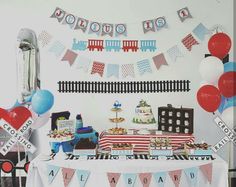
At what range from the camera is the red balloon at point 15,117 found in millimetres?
3084

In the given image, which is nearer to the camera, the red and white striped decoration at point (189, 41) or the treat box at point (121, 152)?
the treat box at point (121, 152)

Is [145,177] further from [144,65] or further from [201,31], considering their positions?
[201,31]

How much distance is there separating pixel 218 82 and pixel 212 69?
137 mm

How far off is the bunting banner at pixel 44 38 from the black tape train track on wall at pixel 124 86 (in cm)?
47

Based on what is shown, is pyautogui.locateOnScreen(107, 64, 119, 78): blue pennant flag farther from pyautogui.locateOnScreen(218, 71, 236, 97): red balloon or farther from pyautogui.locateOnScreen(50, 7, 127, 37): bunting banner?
pyautogui.locateOnScreen(218, 71, 236, 97): red balloon

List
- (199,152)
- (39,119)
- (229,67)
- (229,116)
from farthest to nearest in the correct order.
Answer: (39,119) → (229,67) → (229,116) → (199,152)

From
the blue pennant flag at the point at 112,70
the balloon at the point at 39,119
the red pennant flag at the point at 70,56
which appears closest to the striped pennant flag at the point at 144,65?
the blue pennant flag at the point at 112,70

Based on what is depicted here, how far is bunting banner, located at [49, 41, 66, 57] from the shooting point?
11.7 feet

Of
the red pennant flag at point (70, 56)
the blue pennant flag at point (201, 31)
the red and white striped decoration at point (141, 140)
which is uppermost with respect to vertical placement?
the blue pennant flag at point (201, 31)

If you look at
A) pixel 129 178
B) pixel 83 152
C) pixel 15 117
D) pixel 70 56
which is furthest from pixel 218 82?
pixel 15 117

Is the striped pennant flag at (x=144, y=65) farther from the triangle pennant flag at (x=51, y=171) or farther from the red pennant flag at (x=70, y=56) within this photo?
the triangle pennant flag at (x=51, y=171)

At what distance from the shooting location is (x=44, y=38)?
11.6 feet

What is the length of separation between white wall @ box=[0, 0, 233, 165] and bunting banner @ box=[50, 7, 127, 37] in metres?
0.05

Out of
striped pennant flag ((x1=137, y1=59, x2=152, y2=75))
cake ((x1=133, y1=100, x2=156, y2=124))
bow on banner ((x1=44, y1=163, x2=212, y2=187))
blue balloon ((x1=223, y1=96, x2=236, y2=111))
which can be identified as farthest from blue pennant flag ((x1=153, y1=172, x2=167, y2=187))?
striped pennant flag ((x1=137, y1=59, x2=152, y2=75))
